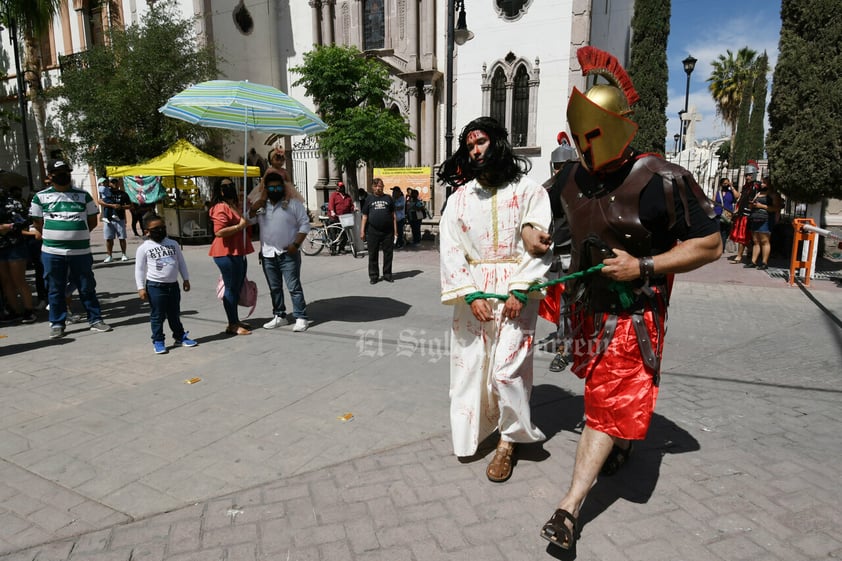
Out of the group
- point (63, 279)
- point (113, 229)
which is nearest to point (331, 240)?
point (113, 229)

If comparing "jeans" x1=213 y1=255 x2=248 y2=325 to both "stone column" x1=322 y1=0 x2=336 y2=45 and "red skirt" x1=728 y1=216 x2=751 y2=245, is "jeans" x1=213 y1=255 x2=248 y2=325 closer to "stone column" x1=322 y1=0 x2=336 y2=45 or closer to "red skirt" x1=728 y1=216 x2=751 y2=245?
"red skirt" x1=728 y1=216 x2=751 y2=245

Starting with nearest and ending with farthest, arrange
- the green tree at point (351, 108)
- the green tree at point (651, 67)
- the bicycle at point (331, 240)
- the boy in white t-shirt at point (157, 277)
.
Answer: the boy in white t-shirt at point (157, 277) < the bicycle at point (331, 240) < the green tree at point (351, 108) < the green tree at point (651, 67)

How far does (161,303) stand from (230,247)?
0.94 metres

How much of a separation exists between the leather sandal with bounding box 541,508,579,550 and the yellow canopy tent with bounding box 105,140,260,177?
43.2ft

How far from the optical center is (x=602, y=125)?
234cm

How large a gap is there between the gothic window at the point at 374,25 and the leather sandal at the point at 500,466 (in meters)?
23.0

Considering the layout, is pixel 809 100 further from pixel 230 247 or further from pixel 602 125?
pixel 230 247

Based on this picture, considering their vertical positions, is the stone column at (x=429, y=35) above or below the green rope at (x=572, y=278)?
above

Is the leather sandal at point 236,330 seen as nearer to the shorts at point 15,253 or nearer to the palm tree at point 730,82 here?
the shorts at point 15,253

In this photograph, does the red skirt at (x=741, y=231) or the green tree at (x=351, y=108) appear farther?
the green tree at (x=351, y=108)

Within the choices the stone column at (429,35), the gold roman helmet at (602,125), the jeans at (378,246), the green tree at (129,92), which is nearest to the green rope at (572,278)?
the gold roman helmet at (602,125)

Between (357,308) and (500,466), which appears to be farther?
(357,308)

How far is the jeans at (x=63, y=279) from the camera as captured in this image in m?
6.04

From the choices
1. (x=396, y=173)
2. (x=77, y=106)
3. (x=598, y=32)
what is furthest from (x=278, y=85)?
(x=598, y=32)
